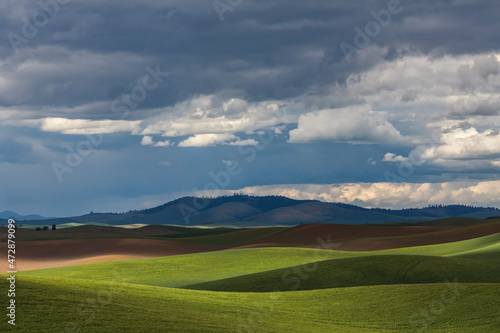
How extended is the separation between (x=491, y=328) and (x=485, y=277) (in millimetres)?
15132

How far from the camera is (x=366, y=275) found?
4600cm

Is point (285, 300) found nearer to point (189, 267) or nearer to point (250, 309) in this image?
point (250, 309)

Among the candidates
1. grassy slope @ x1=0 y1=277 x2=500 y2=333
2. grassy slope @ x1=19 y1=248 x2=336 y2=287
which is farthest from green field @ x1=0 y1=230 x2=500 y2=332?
grassy slope @ x1=19 y1=248 x2=336 y2=287

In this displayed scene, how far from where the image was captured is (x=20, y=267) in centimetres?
7275

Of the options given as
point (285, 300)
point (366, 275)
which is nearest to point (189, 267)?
point (366, 275)

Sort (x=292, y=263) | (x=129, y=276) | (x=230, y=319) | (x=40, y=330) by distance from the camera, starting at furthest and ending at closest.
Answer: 1. (x=292, y=263)
2. (x=129, y=276)
3. (x=230, y=319)
4. (x=40, y=330)

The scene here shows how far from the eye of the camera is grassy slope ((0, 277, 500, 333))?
24031 millimetres

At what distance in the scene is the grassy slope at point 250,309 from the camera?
24031mm

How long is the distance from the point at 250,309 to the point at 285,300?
4797 mm

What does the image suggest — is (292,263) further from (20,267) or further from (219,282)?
(20,267)

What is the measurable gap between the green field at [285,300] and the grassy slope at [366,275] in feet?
0.26

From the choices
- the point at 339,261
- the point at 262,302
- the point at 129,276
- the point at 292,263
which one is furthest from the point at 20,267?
the point at 262,302

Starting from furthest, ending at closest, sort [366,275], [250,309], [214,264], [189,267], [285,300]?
1. [214,264]
2. [189,267]
3. [366,275]
4. [285,300]
5. [250,309]

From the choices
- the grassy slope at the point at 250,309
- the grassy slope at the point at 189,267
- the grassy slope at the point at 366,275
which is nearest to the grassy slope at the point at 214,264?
the grassy slope at the point at 189,267
